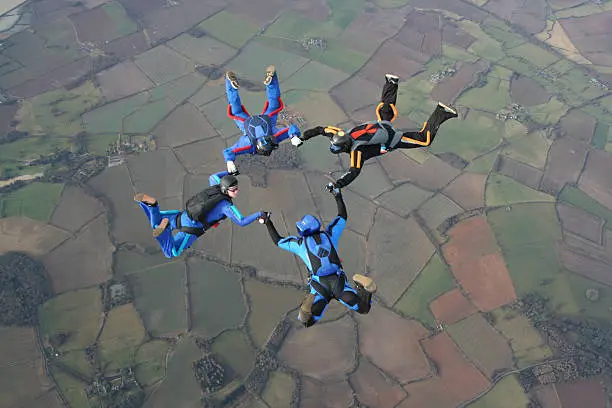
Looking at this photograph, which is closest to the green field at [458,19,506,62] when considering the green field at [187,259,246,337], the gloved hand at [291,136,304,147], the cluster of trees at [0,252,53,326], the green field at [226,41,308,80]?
the green field at [226,41,308,80]

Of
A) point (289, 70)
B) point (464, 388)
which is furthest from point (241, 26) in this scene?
point (464, 388)

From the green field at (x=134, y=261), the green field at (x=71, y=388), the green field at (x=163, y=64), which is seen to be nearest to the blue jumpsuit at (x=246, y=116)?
the green field at (x=134, y=261)

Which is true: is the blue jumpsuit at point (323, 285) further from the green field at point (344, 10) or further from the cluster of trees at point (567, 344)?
the green field at point (344, 10)

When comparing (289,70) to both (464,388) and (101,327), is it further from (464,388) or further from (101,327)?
(464,388)

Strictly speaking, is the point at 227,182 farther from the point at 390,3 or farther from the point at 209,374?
the point at 390,3

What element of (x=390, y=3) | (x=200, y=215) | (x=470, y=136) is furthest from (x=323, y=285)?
(x=390, y=3)
